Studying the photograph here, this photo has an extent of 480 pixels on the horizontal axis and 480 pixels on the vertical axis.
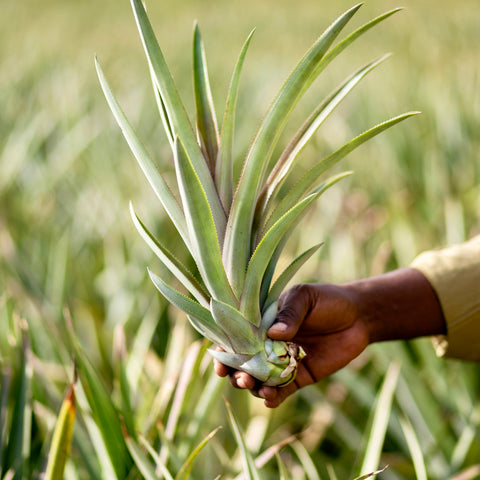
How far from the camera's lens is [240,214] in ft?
1.80

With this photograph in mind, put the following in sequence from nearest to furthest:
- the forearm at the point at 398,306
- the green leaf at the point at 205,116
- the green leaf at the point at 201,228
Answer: the green leaf at the point at 201,228, the green leaf at the point at 205,116, the forearm at the point at 398,306

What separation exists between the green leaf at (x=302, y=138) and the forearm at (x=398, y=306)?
28 centimetres

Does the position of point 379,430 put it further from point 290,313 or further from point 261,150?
point 261,150

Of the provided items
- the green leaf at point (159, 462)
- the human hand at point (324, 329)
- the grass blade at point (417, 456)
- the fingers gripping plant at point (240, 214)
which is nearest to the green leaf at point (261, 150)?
the fingers gripping plant at point (240, 214)

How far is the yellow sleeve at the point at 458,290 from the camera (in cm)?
89

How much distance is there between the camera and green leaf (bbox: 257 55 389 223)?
0.58m

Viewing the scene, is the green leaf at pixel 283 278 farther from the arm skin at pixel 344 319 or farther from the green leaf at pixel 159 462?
the green leaf at pixel 159 462

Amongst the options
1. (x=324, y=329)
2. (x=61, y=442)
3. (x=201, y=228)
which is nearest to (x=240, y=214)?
(x=201, y=228)

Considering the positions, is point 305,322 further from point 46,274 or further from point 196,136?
point 46,274

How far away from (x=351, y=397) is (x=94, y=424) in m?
0.67

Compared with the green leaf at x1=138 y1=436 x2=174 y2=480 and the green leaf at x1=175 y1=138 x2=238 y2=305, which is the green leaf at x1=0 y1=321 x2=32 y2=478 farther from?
the green leaf at x1=175 y1=138 x2=238 y2=305

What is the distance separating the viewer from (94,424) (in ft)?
2.62

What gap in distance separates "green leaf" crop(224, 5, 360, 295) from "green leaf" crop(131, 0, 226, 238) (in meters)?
0.04

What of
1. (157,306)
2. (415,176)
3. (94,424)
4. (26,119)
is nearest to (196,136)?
(94,424)
